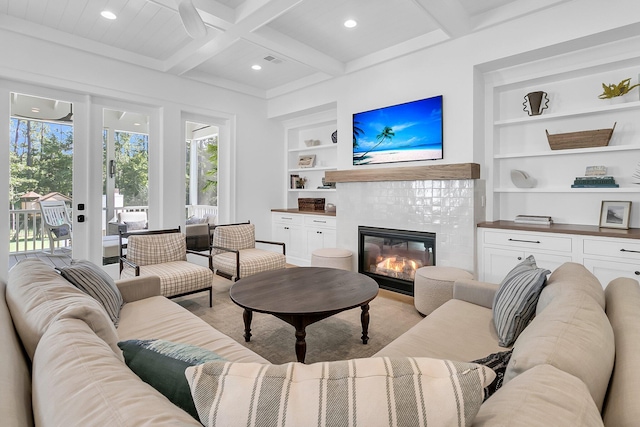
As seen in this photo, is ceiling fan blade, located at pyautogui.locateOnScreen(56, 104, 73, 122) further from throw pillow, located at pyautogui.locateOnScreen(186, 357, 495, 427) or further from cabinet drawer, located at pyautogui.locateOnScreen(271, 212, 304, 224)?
throw pillow, located at pyautogui.locateOnScreen(186, 357, 495, 427)

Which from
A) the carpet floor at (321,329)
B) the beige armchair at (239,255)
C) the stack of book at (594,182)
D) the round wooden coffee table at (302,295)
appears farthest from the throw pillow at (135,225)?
the stack of book at (594,182)

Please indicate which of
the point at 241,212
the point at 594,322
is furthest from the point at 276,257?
the point at 594,322

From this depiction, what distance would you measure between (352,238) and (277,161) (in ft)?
7.05

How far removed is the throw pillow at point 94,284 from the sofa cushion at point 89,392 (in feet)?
3.70

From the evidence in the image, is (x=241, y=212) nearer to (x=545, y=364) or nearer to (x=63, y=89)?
(x=63, y=89)

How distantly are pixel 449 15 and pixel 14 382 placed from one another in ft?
11.7

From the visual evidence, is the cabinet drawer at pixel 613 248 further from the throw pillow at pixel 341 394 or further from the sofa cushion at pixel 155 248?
the sofa cushion at pixel 155 248

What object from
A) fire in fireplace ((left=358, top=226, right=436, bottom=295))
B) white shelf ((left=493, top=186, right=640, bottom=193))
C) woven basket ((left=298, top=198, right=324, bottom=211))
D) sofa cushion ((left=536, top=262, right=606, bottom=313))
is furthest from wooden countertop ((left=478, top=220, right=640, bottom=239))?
woven basket ((left=298, top=198, right=324, bottom=211))

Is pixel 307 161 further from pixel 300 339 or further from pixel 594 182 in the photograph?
pixel 300 339

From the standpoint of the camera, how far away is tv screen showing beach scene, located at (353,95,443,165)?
11.9ft

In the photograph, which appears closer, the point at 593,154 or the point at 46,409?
the point at 46,409

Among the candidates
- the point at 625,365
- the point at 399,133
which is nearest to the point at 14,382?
the point at 625,365

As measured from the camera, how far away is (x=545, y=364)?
0.79 metres

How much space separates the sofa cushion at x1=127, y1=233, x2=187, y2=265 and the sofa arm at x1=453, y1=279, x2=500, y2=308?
275 centimetres
